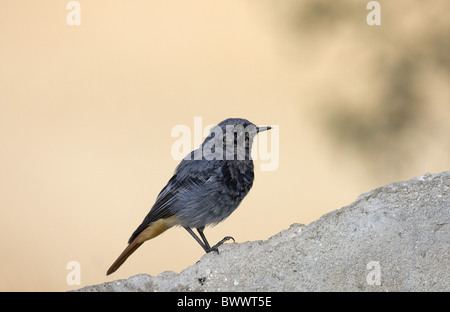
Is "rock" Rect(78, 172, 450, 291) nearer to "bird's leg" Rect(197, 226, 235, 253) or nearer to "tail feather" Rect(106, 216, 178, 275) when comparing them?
"bird's leg" Rect(197, 226, 235, 253)

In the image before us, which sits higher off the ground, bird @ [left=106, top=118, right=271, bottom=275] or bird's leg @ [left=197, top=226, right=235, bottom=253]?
bird @ [left=106, top=118, right=271, bottom=275]

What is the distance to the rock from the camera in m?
5.19

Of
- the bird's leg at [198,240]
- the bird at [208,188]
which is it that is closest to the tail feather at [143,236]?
→ the bird at [208,188]

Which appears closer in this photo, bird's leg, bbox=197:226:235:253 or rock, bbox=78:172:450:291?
rock, bbox=78:172:450:291

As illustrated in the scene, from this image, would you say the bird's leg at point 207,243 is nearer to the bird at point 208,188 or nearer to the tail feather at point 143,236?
the bird at point 208,188

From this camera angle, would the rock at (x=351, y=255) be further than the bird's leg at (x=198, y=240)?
No

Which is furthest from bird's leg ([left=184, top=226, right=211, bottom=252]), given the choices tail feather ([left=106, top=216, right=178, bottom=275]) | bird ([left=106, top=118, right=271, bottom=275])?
tail feather ([left=106, top=216, right=178, bottom=275])

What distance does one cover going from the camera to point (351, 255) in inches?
212

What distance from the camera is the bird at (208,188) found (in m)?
6.03

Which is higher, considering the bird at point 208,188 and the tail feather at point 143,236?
the bird at point 208,188

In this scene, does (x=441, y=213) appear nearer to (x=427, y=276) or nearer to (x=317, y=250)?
(x=427, y=276)

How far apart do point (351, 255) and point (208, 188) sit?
169 cm

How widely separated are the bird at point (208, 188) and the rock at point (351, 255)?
1.34ft

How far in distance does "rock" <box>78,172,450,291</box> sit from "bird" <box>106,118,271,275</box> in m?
0.41
